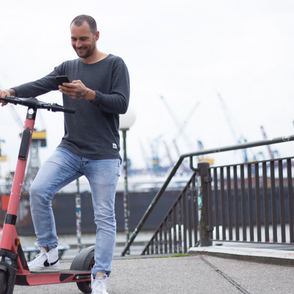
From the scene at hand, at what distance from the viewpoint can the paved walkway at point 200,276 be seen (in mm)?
2260

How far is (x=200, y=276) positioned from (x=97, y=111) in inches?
52.1

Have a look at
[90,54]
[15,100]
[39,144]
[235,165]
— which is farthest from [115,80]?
[39,144]

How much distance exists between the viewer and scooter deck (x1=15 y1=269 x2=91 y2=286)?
181 centimetres

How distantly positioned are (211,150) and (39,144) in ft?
208

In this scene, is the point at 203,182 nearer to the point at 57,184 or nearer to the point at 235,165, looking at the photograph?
the point at 235,165

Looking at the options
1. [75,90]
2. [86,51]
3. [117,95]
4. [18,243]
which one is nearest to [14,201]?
[18,243]

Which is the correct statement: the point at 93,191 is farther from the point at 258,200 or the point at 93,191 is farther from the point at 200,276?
the point at 258,200

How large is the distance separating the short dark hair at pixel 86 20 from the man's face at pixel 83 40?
2 cm

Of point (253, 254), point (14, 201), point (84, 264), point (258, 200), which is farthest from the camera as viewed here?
point (258, 200)

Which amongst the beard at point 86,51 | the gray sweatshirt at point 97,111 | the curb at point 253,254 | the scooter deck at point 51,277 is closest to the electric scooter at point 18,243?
the scooter deck at point 51,277

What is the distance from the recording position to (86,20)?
6.70 ft

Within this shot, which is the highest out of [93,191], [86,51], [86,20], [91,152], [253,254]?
[86,20]

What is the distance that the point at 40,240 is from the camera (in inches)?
80.4

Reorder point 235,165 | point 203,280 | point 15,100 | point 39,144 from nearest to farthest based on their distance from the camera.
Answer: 1. point 15,100
2. point 203,280
3. point 235,165
4. point 39,144
